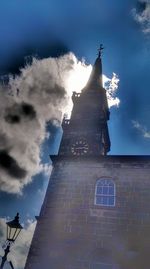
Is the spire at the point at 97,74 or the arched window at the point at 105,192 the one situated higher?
the spire at the point at 97,74

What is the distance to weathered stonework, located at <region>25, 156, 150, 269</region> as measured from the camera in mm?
12492

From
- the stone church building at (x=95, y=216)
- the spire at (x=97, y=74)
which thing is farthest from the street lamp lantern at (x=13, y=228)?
the spire at (x=97, y=74)

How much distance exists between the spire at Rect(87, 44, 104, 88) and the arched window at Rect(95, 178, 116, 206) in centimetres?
1322

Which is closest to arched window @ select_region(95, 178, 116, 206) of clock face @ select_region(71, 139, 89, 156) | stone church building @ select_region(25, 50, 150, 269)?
stone church building @ select_region(25, 50, 150, 269)

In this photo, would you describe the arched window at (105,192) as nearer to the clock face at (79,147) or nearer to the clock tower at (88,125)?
the clock tower at (88,125)

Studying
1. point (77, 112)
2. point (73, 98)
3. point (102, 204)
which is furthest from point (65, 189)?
point (73, 98)

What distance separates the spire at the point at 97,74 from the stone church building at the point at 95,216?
11910mm

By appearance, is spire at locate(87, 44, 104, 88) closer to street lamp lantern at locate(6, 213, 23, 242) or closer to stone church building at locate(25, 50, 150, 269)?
stone church building at locate(25, 50, 150, 269)

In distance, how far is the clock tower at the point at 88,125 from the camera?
2055 cm

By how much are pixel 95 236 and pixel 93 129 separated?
10.2m

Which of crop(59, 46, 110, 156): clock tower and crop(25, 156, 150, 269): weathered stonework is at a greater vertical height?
crop(59, 46, 110, 156): clock tower

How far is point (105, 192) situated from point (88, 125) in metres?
8.35

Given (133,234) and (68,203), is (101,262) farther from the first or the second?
(68,203)

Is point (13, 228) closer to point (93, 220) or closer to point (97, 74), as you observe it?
point (93, 220)
